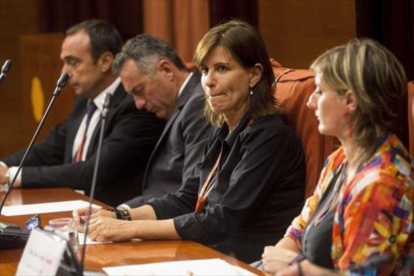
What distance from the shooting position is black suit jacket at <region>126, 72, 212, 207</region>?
385 cm

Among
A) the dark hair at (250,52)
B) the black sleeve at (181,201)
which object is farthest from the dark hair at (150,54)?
the dark hair at (250,52)

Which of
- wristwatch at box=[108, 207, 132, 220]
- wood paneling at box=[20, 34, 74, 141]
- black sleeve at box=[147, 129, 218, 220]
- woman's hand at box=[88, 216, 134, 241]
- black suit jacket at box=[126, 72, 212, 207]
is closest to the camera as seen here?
woman's hand at box=[88, 216, 134, 241]

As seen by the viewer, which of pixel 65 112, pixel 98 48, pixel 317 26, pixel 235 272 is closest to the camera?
pixel 235 272

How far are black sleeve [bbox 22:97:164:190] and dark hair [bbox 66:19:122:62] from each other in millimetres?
417

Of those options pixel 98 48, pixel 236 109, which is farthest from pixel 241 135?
pixel 98 48

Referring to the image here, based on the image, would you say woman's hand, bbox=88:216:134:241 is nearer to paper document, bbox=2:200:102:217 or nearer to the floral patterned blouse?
paper document, bbox=2:200:102:217

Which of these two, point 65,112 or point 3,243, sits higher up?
point 3,243

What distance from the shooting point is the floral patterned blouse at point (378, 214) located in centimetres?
220

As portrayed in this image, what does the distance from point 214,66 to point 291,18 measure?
1110mm

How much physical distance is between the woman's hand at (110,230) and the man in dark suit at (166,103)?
0.81 meters

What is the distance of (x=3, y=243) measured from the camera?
9.52ft

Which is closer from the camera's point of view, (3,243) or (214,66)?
(3,243)

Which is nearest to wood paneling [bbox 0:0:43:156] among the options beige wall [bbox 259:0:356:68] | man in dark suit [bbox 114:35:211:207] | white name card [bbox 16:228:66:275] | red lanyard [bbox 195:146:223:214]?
man in dark suit [bbox 114:35:211:207]

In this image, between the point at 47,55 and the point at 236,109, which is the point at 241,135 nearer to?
the point at 236,109
